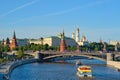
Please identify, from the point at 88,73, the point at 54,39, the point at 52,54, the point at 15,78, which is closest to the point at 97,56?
the point at 52,54

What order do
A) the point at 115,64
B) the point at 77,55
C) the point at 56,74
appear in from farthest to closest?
the point at 77,55 < the point at 115,64 < the point at 56,74

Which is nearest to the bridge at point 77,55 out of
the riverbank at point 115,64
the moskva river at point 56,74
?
the riverbank at point 115,64

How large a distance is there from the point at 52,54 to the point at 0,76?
51.4m

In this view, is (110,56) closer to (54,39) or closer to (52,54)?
(52,54)

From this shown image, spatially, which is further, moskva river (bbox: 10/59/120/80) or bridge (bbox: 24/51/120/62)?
bridge (bbox: 24/51/120/62)

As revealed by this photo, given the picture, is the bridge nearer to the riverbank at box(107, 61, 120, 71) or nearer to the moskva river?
the riverbank at box(107, 61, 120, 71)

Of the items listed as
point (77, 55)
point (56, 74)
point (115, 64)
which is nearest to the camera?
point (56, 74)

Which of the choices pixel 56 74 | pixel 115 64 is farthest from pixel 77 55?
pixel 56 74

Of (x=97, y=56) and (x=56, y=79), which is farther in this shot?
(x=97, y=56)

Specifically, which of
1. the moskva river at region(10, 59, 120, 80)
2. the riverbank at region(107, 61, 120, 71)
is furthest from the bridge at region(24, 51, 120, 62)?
the moskva river at region(10, 59, 120, 80)

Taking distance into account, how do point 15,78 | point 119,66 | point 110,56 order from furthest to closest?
1. point 110,56
2. point 119,66
3. point 15,78

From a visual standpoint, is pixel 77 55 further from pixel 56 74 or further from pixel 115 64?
pixel 56 74

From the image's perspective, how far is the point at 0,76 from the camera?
4888 cm

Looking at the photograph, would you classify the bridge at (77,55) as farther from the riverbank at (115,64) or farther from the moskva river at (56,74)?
the moskva river at (56,74)
